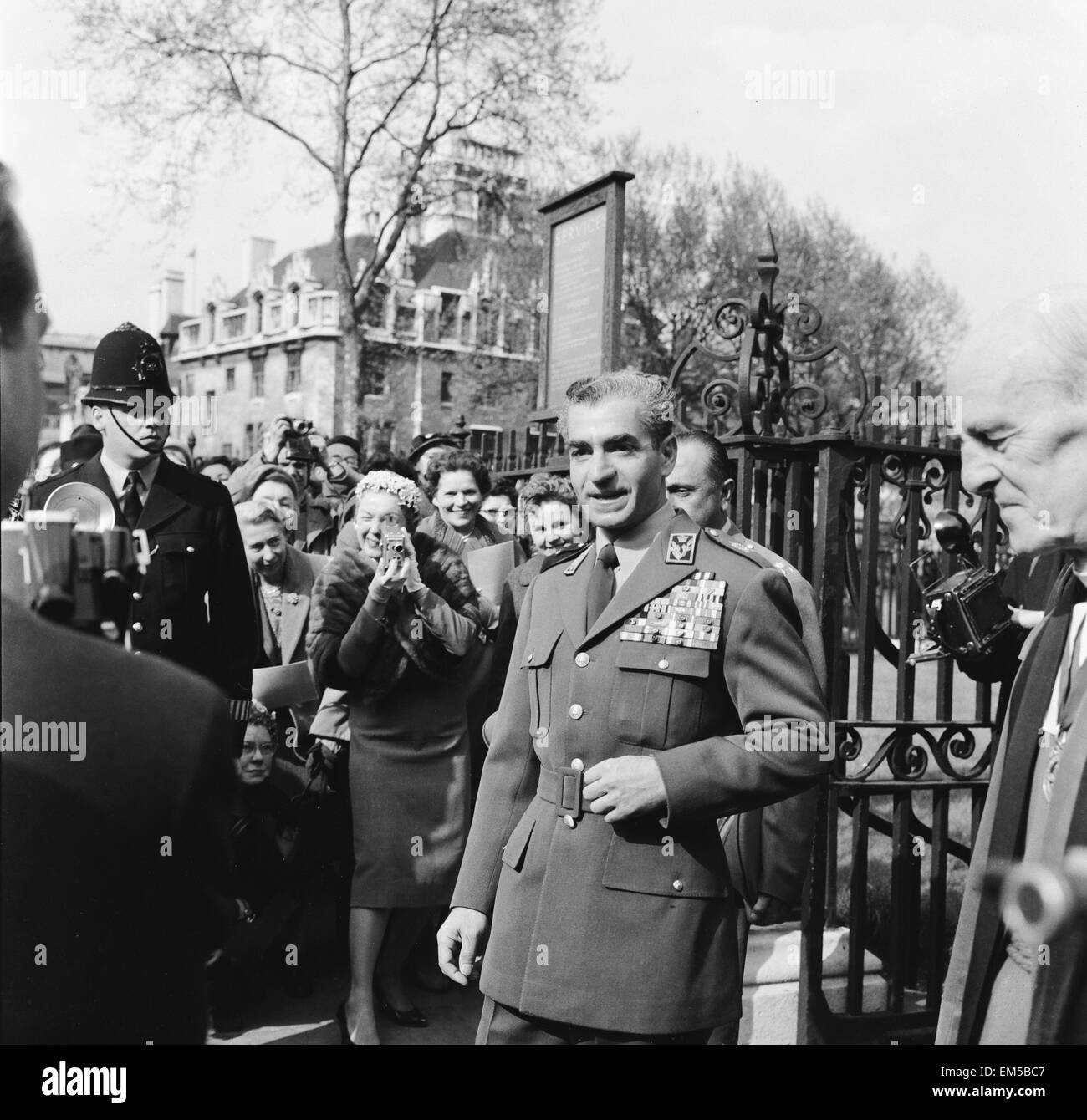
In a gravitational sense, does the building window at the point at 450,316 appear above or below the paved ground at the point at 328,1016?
above

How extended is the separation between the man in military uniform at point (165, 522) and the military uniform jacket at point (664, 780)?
858 mm

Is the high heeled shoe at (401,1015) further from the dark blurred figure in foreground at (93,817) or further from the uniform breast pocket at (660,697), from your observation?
the dark blurred figure in foreground at (93,817)

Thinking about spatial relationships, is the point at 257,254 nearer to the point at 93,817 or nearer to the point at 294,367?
the point at 294,367

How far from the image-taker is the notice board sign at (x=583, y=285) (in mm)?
6805

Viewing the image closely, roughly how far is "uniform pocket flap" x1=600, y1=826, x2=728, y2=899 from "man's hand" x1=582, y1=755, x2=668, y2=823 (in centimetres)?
11

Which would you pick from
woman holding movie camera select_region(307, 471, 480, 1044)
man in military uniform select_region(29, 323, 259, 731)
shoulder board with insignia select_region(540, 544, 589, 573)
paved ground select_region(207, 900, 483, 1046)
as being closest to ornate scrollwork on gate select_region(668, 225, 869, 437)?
woman holding movie camera select_region(307, 471, 480, 1044)

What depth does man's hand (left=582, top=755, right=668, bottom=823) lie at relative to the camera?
102 inches

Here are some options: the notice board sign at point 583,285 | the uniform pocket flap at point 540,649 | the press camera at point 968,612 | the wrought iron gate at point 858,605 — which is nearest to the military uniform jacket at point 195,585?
the uniform pocket flap at point 540,649

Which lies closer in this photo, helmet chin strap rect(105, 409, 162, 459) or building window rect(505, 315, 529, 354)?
helmet chin strap rect(105, 409, 162, 459)

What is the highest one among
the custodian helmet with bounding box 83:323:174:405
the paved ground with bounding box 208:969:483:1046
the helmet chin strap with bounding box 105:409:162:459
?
the custodian helmet with bounding box 83:323:174:405

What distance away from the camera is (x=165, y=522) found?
9.25ft

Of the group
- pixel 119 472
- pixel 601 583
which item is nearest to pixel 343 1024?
pixel 601 583

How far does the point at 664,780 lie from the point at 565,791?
0.85 ft

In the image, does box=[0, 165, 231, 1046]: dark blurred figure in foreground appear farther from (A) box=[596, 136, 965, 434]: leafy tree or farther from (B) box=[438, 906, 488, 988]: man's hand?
(A) box=[596, 136, 965, 434]: leafy tree
